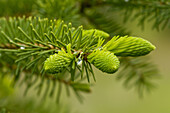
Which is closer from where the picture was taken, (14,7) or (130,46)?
(130,46)

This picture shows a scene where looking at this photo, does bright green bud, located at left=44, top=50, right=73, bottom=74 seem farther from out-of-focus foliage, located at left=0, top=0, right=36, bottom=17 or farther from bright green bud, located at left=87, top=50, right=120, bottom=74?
out-of-focus foliage, located at left=0, top=0, right=36, bottom=17

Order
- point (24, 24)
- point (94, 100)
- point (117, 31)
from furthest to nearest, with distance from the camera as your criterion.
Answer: point (94, 100) → point (117, 31) → point (24, 24)

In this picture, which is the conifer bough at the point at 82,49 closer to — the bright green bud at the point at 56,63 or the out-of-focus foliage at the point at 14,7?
the bright green bud at the point at 56,63

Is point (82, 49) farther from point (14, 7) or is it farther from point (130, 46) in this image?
point (14, 7)

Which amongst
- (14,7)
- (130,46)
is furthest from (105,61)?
(14,7)

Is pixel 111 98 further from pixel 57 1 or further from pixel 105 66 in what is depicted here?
pixel 105 66

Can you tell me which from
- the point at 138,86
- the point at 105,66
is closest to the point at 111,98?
the point at 138,86
